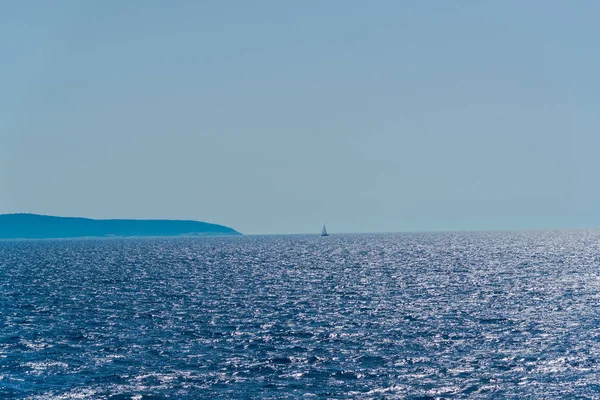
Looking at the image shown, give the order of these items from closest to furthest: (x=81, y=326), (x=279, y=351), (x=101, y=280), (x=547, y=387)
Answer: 1. (x=547, y=387)
2. (x=279, y=351)
3. (x=81, y=326)
4. (x=101, y=280)

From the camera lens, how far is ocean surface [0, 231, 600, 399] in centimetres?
4491

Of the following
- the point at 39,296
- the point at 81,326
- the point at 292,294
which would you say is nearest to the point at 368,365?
the point at 81,326

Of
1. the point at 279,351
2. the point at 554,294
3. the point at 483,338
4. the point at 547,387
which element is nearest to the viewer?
the point at 547,387

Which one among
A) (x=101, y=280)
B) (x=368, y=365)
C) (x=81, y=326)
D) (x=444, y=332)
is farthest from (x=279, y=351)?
(x=101, y=280)

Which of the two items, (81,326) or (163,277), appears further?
(163,277)

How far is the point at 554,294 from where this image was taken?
9188 cm

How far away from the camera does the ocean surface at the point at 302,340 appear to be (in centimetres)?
4491

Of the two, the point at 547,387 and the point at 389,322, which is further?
the point at 389,322

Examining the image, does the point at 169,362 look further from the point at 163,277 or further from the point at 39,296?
the point at 163,277

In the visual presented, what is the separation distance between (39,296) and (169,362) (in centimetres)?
4863

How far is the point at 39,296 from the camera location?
308 feet

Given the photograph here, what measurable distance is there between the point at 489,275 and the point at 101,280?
64093 millimetres

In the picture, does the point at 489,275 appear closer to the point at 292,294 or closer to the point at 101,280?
the point at 292,294

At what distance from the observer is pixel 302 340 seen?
195 feet
